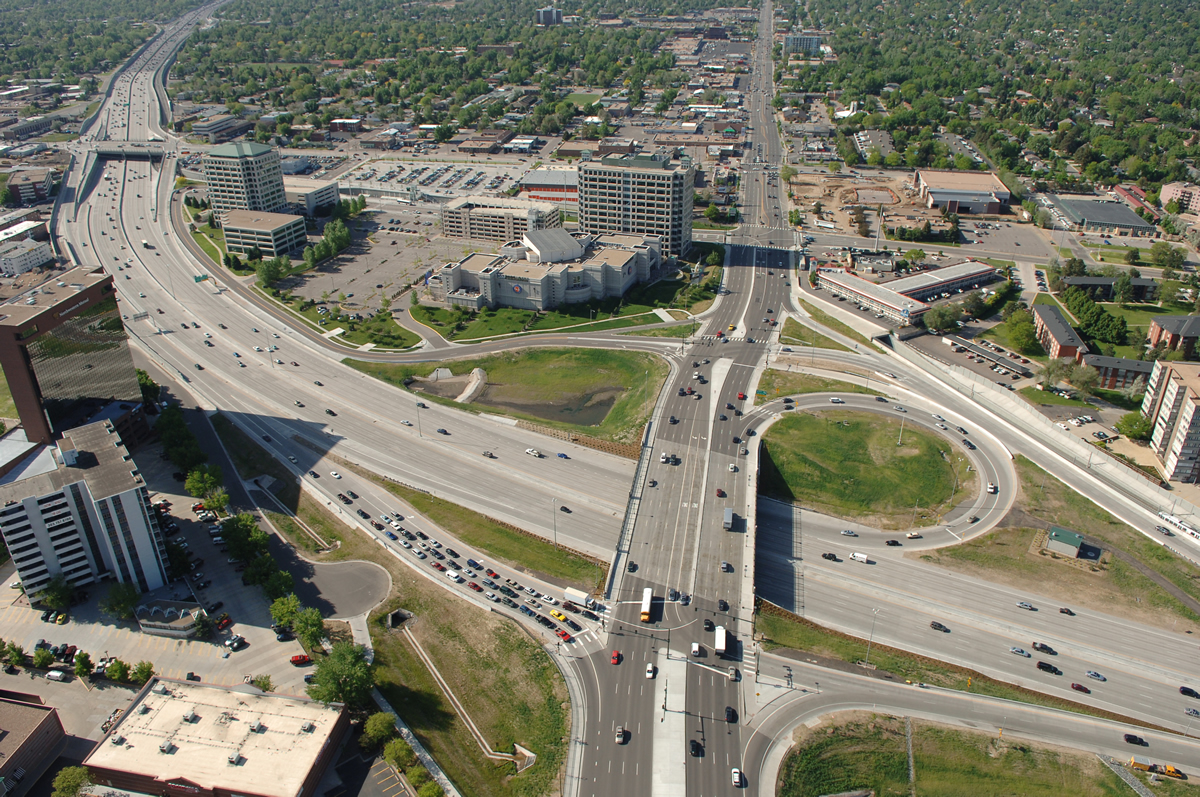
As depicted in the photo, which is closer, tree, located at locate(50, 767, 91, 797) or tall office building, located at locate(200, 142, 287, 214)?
tree, located at locate(50, 767, 91, 797)

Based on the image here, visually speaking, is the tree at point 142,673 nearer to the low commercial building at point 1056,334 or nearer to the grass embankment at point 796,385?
the grass embankment at point 796,385

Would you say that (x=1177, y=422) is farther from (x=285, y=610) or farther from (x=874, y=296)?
(x=285, y=610)

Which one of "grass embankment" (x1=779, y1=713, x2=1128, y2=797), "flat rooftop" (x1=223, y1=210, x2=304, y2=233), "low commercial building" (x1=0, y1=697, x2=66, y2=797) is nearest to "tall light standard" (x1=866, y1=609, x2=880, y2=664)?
"grass embankment" (x1=779, y1=713, x2=1128, y2=797)

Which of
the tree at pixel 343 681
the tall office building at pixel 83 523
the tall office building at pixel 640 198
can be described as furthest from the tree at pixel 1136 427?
the tall office building at pixel 83 523

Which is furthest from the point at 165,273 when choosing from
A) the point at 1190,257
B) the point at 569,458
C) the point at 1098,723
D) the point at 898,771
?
the point at 1190,257

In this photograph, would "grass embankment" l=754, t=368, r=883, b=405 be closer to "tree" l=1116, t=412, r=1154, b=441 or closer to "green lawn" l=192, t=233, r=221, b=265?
"tree" l=1116, t=412, r=1154, b=441

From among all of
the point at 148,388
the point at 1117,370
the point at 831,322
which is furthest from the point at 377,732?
the point at 1117,370

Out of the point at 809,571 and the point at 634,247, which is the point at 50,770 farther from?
the point at 634,247
